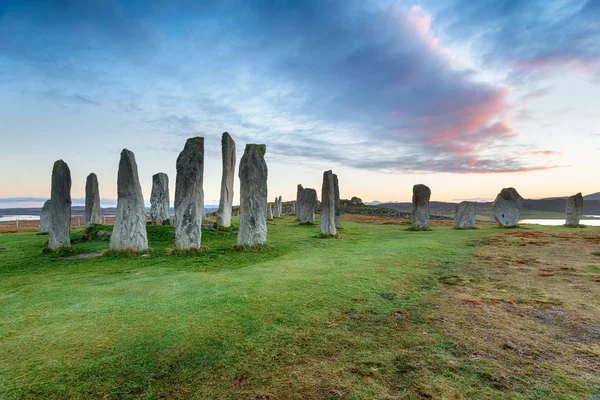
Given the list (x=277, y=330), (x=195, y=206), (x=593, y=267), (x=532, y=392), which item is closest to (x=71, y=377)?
(x=277, y=330)

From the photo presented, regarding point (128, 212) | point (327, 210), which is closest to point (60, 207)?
point (128, 212)

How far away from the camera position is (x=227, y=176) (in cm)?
2025

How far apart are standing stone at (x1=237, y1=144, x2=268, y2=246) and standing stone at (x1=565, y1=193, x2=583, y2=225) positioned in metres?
24.4

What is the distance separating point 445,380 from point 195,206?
9859 mm

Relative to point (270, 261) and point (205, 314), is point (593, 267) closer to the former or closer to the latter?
point (270, 261)

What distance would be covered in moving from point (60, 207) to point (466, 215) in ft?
84.7

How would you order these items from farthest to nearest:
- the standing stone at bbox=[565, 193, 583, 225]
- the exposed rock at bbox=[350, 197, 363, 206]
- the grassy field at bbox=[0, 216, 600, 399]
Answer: the exposed rock at bbox=[350, 197, 363, 206]
the standing stone at bbox=[565, 193, 583, 225]
the grassy field at bbox=[0, 216, 600, 399]

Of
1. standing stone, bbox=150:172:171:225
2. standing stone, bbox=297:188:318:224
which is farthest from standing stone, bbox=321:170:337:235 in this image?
standing stone, bbox=150:172:171:225

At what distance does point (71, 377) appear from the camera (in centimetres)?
329

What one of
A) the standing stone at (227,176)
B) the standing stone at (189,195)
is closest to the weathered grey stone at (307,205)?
the standing stone at (227,176)

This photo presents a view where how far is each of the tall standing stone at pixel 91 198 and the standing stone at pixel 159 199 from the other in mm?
3513

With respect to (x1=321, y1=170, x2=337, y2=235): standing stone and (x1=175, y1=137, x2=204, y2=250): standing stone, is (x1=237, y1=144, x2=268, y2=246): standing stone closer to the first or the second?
(x1=175, y1=137, x2=204, y2=250): standing stone

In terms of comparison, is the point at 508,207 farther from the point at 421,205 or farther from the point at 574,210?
the point at 421,205

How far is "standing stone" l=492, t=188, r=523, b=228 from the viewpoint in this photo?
22.9m
